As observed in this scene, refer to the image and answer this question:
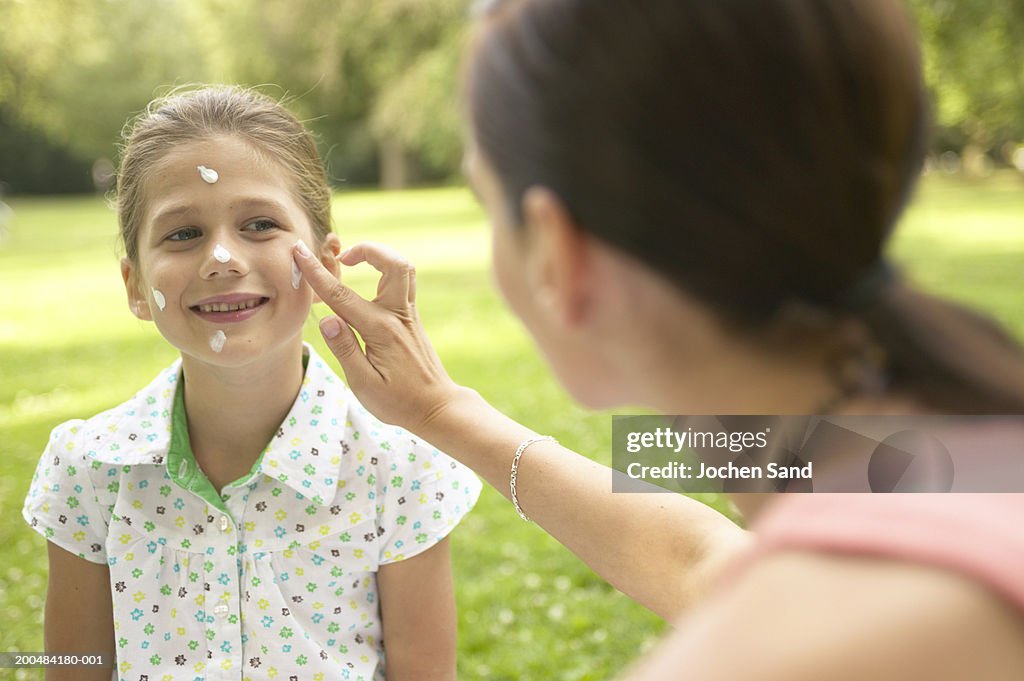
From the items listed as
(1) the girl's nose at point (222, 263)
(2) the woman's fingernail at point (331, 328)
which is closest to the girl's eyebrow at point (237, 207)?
(1) the girl's nose at point (222, 263)

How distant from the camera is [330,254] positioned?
2543 millimetres

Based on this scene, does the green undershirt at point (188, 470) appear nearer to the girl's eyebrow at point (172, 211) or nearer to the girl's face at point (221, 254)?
the girl's face at point (221, 254)

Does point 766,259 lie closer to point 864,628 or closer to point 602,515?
point 864,628

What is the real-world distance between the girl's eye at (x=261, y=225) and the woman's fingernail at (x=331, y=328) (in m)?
0.30

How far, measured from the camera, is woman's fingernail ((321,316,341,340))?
215 cm

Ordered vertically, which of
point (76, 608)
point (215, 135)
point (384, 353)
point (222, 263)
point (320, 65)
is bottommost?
point (76, 608)

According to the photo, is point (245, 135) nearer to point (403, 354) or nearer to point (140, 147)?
point (140, 147)

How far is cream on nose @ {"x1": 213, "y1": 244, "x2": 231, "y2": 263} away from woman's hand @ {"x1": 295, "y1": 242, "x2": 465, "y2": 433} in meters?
0.16

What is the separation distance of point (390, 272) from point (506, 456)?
18.7 inches

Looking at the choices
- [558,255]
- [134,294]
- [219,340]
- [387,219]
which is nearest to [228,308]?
[219,340]

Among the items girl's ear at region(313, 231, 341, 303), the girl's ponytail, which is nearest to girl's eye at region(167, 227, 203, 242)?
girl's ear at region(313, 231, 341, 303)

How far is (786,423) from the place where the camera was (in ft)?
4.42

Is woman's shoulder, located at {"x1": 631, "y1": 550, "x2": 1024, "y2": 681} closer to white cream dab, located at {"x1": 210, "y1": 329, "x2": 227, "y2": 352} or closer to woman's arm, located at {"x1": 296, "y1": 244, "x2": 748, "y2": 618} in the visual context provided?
woman's arm, located at {"x1": 296, "y1": 244, "x2": 748, "y2": 618}

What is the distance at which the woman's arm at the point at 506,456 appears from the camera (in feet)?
6.61
